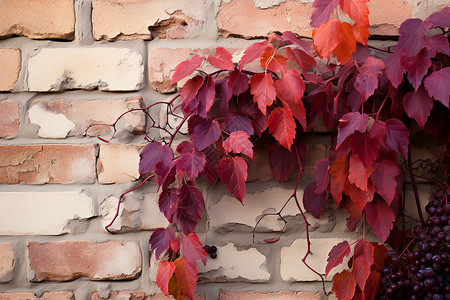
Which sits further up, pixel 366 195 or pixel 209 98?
pixel 209 98

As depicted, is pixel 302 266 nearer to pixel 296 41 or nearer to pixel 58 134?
pixel 296 41

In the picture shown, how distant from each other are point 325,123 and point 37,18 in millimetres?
615

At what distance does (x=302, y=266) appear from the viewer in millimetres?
901

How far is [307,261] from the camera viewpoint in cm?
90

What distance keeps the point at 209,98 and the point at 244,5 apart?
0.23 metres

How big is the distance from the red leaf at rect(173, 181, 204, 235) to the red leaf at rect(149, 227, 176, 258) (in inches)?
0.9

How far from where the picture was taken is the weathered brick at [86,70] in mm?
913

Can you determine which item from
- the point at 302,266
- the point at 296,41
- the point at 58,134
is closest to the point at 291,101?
the point at 296,41

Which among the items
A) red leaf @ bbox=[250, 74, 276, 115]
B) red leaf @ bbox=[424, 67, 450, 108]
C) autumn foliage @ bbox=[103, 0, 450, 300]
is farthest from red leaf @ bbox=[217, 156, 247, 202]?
red leaf @ bbox=[424, 67, 450, 108]

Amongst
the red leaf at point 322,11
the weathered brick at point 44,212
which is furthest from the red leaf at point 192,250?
the red leaf at point 322,11

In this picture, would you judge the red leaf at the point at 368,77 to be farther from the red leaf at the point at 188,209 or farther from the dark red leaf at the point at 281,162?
the red leaf at the point at 188,209

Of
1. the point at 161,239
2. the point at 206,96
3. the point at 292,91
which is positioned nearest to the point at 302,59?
the point at 292,91

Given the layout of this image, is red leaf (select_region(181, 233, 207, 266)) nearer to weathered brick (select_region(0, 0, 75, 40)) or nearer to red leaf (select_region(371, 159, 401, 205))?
red leaf (select_region(371, 159, 401, 205))

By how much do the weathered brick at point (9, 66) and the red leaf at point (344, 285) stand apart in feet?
2.46
